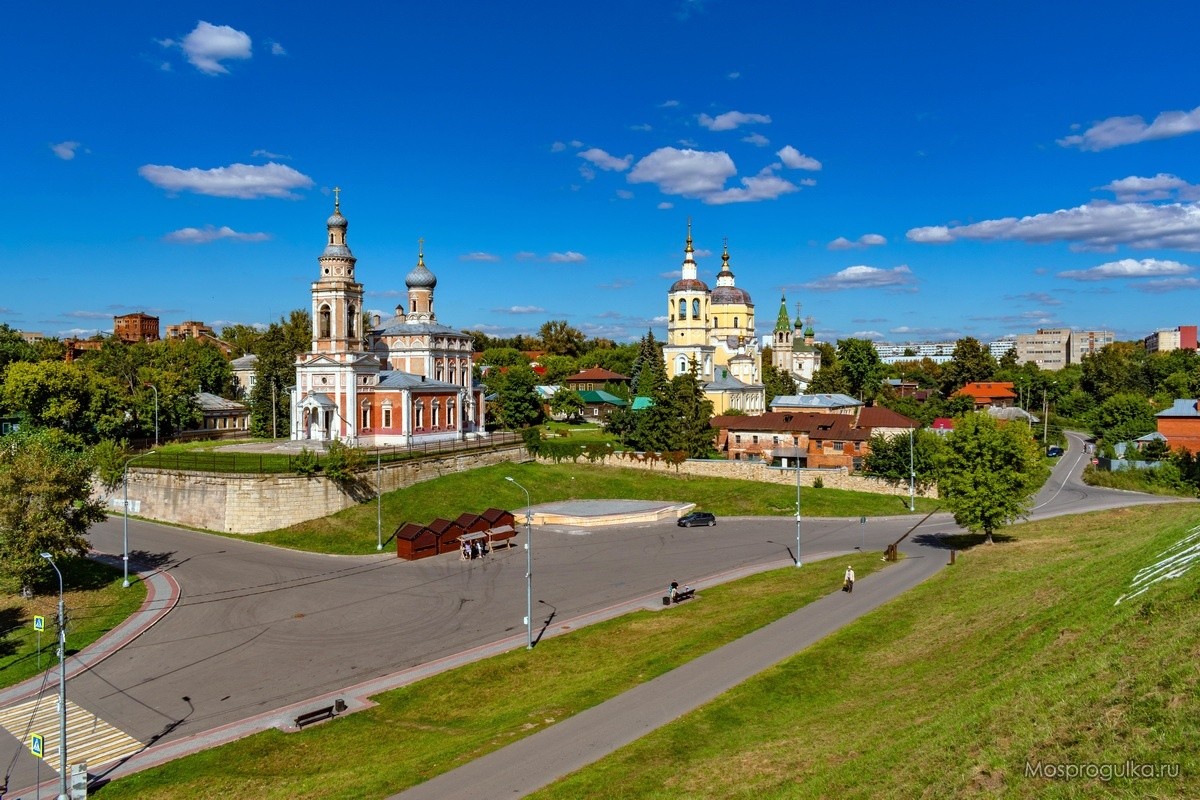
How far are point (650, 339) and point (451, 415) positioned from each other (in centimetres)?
4667

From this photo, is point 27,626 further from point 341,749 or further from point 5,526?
point 341,749

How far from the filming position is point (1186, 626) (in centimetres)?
1573

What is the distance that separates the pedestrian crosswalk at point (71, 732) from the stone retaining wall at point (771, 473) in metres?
45.5

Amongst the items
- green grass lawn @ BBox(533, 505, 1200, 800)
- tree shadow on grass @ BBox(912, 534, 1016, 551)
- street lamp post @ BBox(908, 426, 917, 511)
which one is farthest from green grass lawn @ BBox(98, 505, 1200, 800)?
street lamp post @ BBox(908, 426, 917, 511)

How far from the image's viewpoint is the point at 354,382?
61.0 m

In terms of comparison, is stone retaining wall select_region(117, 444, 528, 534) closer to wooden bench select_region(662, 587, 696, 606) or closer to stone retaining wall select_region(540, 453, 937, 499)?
Answer: stone retaining wall select_region(540, 453, 937, 499)

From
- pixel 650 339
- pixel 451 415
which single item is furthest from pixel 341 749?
pixel 650 339

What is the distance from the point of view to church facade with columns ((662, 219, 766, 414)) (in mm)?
86125

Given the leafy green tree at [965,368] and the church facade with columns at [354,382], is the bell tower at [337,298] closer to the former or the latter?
the church facade with columns at [354,382]

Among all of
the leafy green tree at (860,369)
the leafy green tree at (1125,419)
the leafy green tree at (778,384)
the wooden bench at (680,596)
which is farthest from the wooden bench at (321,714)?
the leafy green tree at (860,369)

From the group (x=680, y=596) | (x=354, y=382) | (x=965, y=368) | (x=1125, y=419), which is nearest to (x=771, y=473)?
(x=680, y=596)

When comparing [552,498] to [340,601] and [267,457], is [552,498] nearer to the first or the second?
[267,457]

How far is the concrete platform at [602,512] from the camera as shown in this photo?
175 ft

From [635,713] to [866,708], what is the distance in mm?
6198
